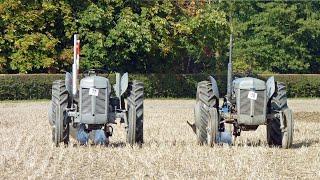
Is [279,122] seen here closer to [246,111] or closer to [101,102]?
[246,111]

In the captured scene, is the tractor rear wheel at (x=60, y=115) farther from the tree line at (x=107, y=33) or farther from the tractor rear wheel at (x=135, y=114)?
the tree line at (x=107, y=33)

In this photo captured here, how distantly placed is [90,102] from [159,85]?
29.4 m

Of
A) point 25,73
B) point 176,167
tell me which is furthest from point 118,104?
point 25,73

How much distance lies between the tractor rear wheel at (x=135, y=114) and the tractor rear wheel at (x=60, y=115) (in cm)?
119

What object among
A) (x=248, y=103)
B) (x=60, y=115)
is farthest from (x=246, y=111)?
(x=60, y=115)

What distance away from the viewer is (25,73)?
40.0 metres

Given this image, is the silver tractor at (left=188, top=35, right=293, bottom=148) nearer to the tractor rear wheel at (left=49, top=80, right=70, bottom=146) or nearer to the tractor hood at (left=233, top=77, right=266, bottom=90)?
the tractor hood at (left=233, top=77, right=266, bottom=90)

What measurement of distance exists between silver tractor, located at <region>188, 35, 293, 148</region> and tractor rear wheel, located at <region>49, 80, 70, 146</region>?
8.60 ft

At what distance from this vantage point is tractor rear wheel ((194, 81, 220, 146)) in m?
14.6

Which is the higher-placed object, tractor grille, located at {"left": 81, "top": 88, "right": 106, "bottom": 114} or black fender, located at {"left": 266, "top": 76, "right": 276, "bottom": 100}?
black fender, located at {"left": 266, "top": 76, "right": 276, "bottom": 100}

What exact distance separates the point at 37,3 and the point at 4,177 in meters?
31.6

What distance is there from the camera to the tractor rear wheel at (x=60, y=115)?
564 inches

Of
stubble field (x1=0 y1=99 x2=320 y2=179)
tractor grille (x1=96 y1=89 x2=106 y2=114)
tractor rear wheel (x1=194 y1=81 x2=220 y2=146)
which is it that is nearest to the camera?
stubble field (x1=0 y1=99 x2=320 y2=179)

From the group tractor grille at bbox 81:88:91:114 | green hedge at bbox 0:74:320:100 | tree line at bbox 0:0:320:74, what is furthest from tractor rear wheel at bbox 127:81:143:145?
tree line at bbox 0:0:320:74
